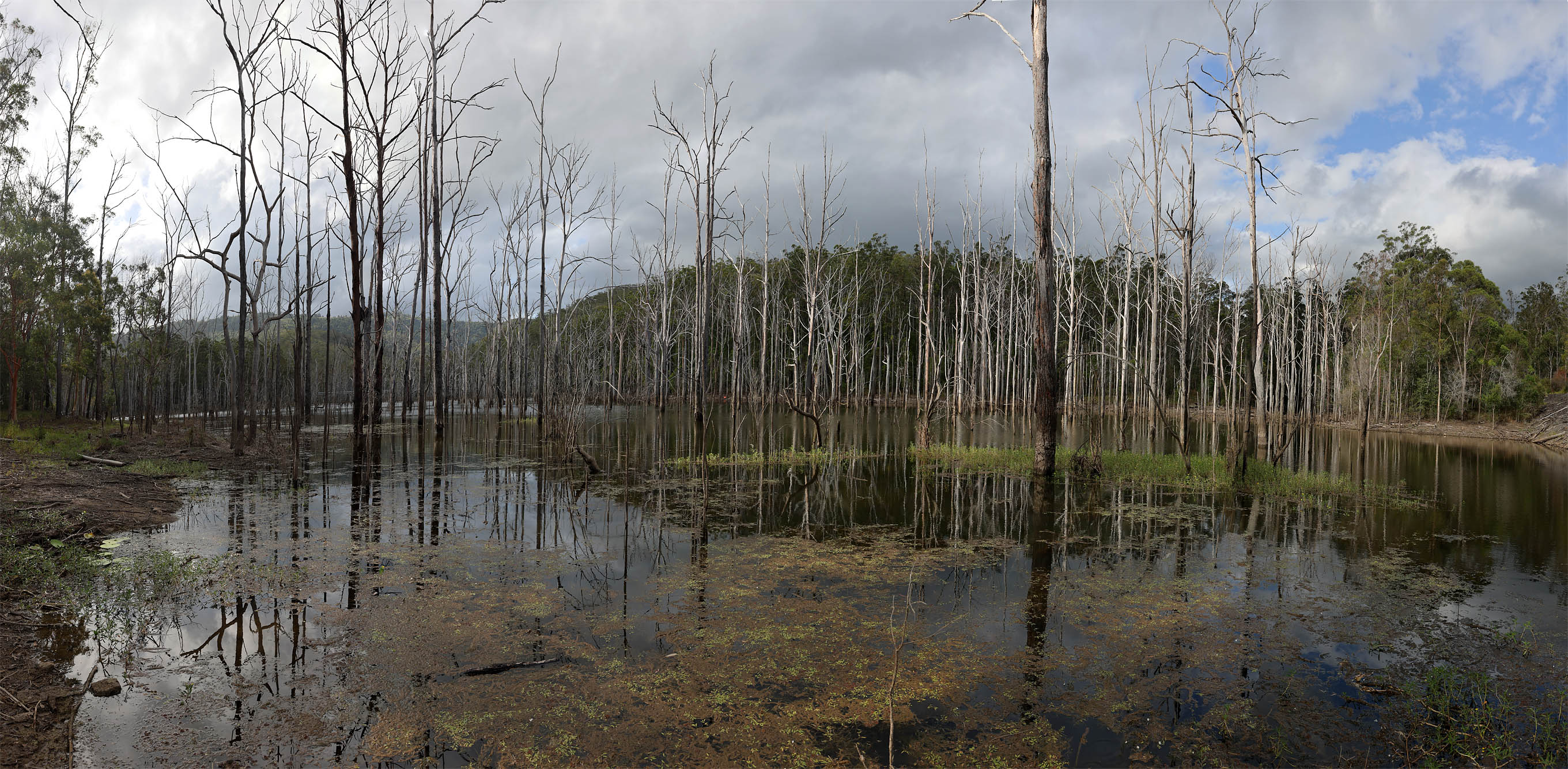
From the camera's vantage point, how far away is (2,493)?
664cm

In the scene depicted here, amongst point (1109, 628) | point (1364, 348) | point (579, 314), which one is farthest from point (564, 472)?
point (579, 314)

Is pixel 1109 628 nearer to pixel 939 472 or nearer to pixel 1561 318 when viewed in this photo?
pixel 939 472

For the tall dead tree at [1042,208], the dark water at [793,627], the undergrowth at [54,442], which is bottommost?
the dark water at [793,627]

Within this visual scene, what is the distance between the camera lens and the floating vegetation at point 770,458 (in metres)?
12.9

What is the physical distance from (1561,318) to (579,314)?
59.8 meters

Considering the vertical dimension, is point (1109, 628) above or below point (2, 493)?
below

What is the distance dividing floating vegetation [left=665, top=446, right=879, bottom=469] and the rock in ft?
29.4

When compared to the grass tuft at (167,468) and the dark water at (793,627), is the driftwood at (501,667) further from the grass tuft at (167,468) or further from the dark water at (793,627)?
the grass tuft at (167,468)

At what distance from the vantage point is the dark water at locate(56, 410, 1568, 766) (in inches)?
121

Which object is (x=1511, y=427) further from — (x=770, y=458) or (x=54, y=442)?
(x=54, y=442)

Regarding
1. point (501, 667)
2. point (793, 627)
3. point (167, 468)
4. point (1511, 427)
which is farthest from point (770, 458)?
point (1511, 427)

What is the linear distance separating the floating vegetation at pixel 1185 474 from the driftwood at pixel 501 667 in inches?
356

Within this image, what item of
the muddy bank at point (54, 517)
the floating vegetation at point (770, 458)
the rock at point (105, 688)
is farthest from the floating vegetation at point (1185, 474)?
the muddy bank at point (54, 517)

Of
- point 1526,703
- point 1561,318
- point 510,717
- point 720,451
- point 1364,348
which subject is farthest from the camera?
point 1561,318
